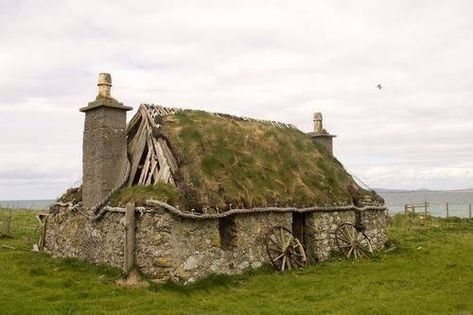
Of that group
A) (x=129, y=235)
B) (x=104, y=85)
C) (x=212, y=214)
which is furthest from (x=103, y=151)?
(x=212, y=214)

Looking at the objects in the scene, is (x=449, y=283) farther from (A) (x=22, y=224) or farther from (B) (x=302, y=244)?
(A) (x=22, y=224)

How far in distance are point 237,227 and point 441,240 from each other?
43.5ft

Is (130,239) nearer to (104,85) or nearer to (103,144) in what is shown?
(103,144)

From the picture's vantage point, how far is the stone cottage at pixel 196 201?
1420 centimetres

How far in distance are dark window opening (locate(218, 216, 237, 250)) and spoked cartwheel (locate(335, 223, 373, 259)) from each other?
4861 mm

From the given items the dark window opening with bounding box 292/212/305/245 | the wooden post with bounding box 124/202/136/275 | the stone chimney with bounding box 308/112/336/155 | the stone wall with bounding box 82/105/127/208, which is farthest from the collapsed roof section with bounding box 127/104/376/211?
the stone chimney with bounding box 308/112/336/155

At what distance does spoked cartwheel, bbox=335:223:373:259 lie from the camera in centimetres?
1858

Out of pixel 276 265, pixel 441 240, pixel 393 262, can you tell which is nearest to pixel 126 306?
pixel 276 265

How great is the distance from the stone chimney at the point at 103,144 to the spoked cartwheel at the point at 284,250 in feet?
17.3

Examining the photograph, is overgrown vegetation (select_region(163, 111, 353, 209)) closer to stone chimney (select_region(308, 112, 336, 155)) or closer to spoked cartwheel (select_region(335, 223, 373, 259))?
spoked cartwheel (select_region(335, 223, 373, 259))

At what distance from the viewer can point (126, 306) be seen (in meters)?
11.7

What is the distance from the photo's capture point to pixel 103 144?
54.0 feet

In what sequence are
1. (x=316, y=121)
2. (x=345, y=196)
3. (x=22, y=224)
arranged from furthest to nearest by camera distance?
1. (x=22, y=224)
2. (x=316, y=121)
3. (x=345, y=196)

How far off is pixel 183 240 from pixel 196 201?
1.21m
